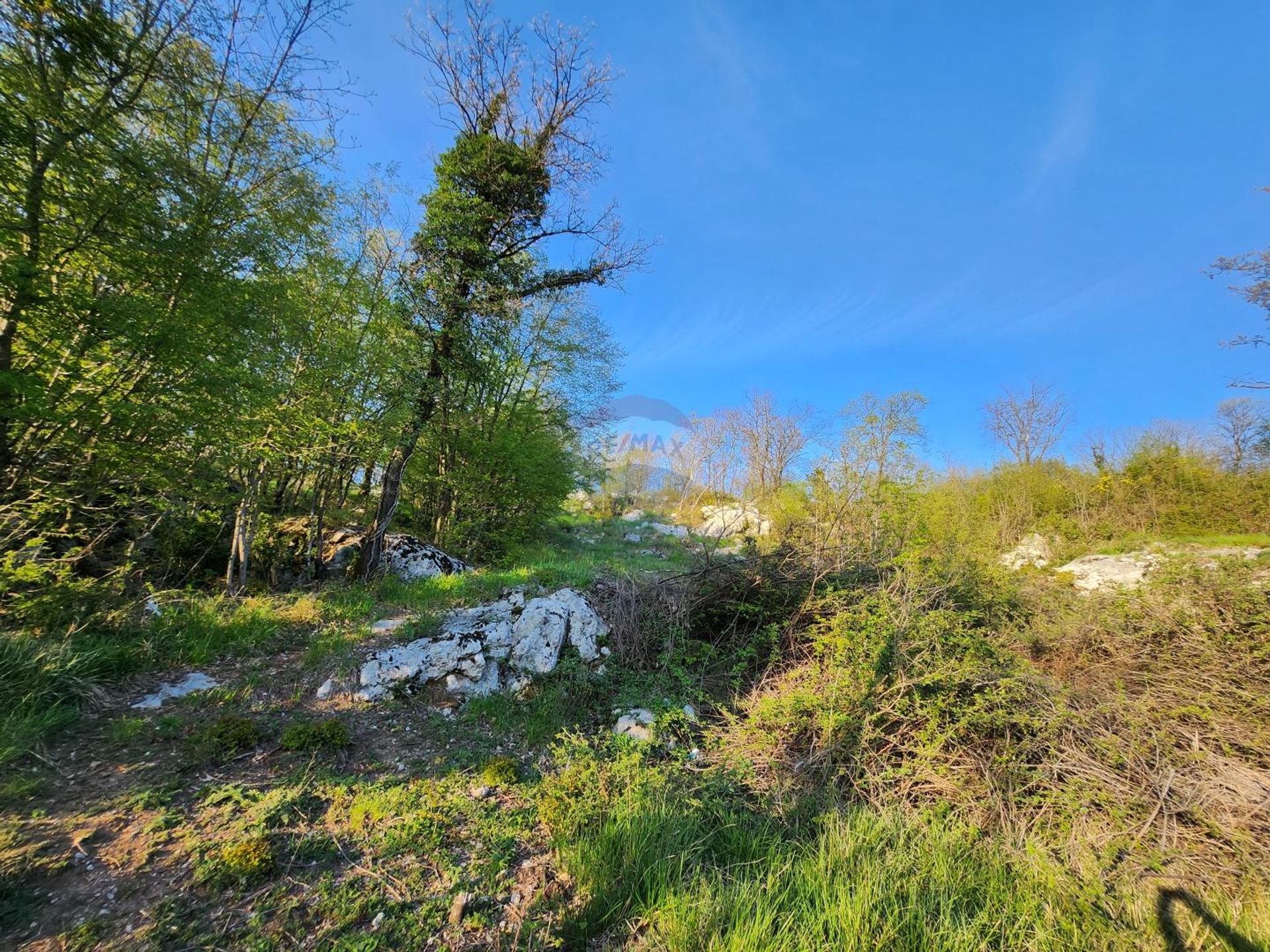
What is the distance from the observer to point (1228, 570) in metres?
3.61

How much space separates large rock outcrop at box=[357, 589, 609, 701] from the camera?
409cm

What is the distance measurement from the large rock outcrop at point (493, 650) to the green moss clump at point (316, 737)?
2.16 feet

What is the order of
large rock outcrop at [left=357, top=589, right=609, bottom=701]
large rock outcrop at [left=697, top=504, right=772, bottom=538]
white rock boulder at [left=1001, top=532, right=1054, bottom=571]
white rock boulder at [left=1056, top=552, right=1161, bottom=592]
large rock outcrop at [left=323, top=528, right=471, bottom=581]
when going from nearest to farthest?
large rock outcrop at [left=357, top=589, right=609, bottom=701], large rock outcrop at [left=323, top=528, right=471, bottom=581], white rock boulder at [left=1056, top=552, right=1161, bottom=592], white rock boulder at [left=1001, top=532, right=1054, bottom=571], large rock outcrop at [left=697, top=504, right=772, bottom=538]

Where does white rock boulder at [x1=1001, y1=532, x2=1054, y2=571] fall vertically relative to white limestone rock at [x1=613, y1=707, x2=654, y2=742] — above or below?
above

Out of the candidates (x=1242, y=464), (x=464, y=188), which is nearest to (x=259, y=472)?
(x=464, y=188)

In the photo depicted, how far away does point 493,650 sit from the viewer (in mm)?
4379

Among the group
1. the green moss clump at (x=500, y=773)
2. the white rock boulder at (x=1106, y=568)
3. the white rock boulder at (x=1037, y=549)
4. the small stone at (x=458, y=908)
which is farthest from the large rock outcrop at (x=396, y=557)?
the white rock boulder at (x=1037, y=549)

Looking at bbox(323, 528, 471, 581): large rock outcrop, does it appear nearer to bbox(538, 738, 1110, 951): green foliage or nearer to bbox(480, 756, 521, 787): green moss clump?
bbox(480, 756, 521, 787): green moss clump

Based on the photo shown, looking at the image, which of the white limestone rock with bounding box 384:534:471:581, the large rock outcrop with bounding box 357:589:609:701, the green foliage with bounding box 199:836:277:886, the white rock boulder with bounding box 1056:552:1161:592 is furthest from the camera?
the white rock boulder with bounding box 1056:552:1161:592

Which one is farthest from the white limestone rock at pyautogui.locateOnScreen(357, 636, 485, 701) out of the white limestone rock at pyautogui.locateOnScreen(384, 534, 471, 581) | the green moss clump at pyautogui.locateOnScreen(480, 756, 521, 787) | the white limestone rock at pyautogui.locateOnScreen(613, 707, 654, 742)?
the white limestone rock at pyautogui.locateOnScreen(384, 534, 471, 581)

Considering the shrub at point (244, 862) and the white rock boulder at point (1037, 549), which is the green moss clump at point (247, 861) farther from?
the white rock boulder at point (1037, 549)

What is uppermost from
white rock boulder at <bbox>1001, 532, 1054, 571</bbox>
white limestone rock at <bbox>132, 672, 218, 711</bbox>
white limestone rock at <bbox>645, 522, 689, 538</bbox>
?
white rock boulder at <bbox>1001, 532, 1054, 571</bbox>

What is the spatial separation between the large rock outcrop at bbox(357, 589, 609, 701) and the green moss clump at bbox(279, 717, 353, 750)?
0.66 meters

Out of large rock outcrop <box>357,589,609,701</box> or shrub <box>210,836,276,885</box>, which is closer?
shrub <box>210,836,276,885</box>
